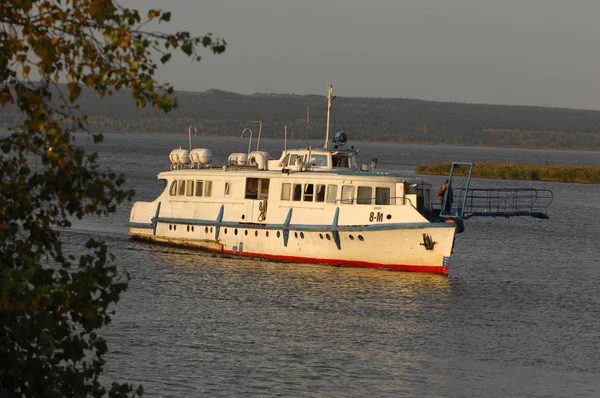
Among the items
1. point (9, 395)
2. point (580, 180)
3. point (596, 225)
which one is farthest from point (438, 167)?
point (9, 395)

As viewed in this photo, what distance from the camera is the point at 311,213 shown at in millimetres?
39000

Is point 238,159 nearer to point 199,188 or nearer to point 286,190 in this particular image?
point 199,188

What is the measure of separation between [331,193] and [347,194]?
0.65 m

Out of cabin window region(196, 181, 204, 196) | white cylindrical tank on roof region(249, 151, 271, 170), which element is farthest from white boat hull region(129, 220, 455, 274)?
white cylindrical tank on roof region(249, 151, 271, 170)

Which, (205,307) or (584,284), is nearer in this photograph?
(205,307)

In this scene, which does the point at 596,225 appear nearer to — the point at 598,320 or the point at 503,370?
the point at 598,320

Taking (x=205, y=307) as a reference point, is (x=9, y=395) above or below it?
above

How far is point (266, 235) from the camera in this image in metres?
40.4

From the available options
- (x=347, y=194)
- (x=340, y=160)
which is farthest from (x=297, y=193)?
(x=340, y=160)

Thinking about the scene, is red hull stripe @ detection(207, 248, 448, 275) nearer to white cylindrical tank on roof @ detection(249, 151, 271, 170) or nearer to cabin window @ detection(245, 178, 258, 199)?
cabin window @ detection(245, 178, 258, 199)

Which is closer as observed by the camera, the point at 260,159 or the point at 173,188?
the point at 260,159

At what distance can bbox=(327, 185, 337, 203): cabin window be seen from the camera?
3872 cm

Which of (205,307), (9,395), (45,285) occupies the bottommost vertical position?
(205,307)

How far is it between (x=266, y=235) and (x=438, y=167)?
79.7 metres
